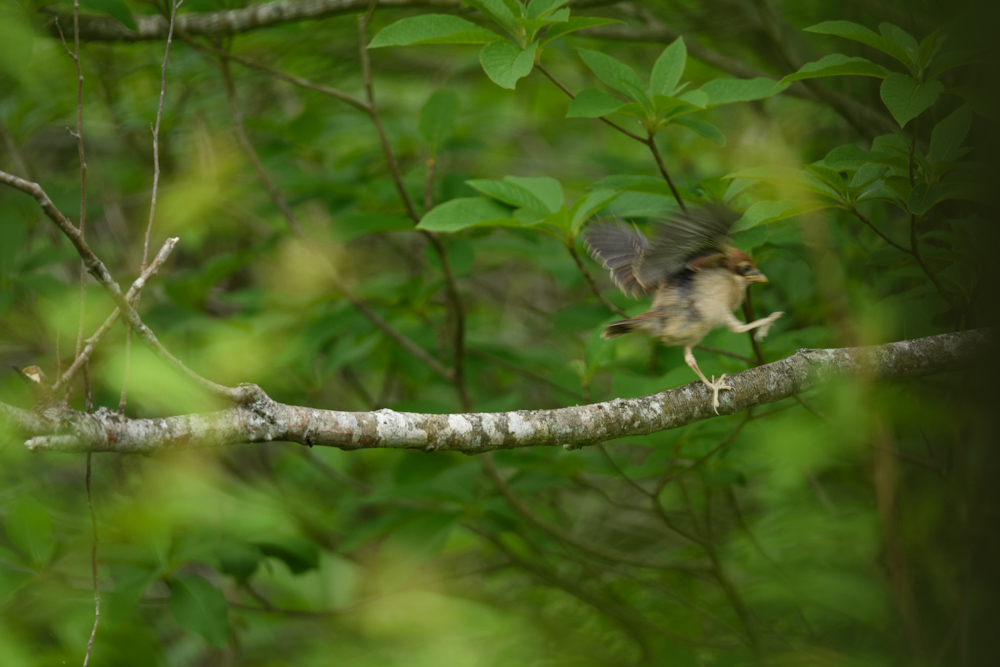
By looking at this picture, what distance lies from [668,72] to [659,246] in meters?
0.59

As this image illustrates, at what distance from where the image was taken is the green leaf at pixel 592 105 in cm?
229

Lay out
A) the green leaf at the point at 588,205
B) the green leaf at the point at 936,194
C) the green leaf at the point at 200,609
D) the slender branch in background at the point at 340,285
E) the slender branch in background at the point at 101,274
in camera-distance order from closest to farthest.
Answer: the slender branch in background at the point at 101,274, the green leaf at the point at 936,194, the green leaf at the point at 588,205, the green leaf at the point at 200,609, the slender branch in background at the point at 340,285

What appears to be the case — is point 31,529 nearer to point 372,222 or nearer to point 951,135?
point 372,222

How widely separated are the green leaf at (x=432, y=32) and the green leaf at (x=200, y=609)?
7.23 feet

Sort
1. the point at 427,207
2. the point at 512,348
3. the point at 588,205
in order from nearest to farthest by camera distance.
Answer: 1. the point at 588,205
2. the point at 427,207
3. the point at 512,348

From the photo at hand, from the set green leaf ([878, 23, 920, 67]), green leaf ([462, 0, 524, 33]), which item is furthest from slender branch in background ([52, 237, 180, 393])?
green leaf ([878, 23, 920, 67])

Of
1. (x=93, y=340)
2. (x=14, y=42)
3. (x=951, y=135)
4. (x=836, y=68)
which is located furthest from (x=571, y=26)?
Answer: (x=14, y=42)

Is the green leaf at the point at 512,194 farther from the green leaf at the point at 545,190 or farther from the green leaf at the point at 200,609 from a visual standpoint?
the green leaf at the point at 200,609

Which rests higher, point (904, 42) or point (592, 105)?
point (904, 42)

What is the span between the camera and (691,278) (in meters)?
2.64

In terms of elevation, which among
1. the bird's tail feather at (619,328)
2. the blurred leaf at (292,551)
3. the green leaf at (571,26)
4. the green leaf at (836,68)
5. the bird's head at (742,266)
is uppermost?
the green leaf at (571,26)

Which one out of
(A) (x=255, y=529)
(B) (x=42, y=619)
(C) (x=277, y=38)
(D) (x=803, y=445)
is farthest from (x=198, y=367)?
(D) (x=803, y=445)

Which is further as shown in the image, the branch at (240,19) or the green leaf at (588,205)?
the branch at (240,19)

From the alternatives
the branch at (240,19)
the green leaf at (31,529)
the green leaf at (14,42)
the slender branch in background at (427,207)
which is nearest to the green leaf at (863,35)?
the slender branch in background at (427,207)
